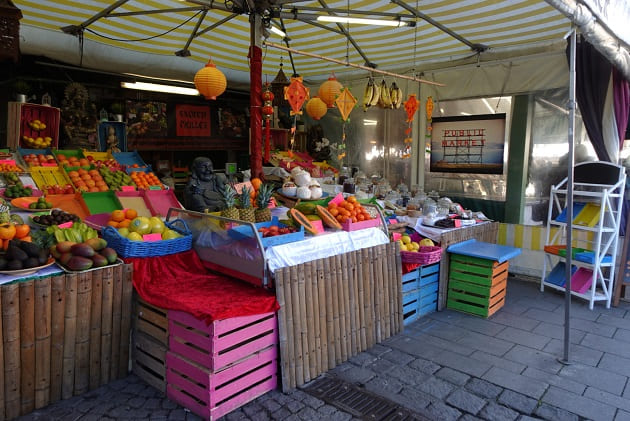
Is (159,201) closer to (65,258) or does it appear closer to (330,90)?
(65,258)

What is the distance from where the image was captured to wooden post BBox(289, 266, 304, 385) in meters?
3.62

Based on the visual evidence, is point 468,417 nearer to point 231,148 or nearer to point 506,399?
point 506,399

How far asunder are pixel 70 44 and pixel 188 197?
408cm

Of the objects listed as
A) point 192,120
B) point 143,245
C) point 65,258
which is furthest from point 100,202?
point 192,120

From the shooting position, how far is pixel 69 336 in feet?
10.9

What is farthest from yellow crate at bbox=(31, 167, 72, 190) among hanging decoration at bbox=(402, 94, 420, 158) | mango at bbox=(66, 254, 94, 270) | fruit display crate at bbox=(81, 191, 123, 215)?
hanging decoration at bbox=(402, 94, 420, 158)

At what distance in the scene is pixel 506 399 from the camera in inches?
138

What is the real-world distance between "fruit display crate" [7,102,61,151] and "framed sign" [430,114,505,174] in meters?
7.00

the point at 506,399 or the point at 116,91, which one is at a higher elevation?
the point at 116,91

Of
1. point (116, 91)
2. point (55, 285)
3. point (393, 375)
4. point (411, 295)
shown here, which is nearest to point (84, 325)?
point (55, 285)

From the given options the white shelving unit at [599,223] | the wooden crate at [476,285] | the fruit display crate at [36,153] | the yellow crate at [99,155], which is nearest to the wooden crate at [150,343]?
the fruit display crate at [36,153]

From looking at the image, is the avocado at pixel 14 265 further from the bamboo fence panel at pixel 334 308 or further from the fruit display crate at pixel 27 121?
the fruit display crate at pixel 27 121

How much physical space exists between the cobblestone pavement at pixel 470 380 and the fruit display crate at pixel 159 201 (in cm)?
288

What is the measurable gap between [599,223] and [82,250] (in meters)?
6.11
